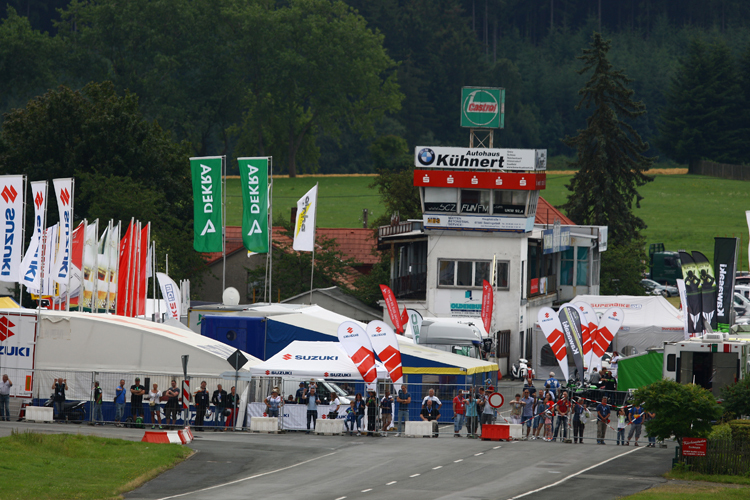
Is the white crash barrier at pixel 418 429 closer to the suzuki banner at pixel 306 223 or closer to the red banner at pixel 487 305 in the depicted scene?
the suzuki banner at pixel 306 223

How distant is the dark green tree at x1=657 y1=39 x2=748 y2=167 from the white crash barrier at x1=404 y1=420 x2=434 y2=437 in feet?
318

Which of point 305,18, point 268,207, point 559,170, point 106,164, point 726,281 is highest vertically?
point 305,18

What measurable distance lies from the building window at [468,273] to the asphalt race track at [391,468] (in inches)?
845

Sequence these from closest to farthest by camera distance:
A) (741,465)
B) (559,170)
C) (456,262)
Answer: (741,465) < (456,262) < (559,170)

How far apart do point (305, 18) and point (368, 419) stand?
9589cm

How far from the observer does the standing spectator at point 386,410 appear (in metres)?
31.3

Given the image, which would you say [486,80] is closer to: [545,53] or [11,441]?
[545,53]

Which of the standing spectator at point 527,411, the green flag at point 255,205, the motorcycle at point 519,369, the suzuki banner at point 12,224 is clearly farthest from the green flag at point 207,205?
the motorcycle at point 519,369

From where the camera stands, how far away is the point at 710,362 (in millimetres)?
32250

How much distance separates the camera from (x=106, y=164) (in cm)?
6241

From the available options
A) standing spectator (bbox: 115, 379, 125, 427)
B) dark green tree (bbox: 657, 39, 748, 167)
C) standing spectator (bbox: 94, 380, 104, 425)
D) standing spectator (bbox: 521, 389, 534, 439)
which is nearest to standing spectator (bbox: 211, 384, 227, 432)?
standing spectator (bbox: 115, 379, 125, 427)

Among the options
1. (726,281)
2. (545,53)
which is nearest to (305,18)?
(545,53)

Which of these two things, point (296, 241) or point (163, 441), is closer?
point (163, 441)

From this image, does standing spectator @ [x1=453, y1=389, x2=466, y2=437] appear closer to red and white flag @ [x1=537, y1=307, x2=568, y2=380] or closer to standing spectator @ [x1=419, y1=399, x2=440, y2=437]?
standing spectator @ [x1=419, y1=399, x2=440, y2=437]
